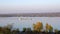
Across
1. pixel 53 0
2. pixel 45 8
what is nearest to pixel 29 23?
pixel 45 8

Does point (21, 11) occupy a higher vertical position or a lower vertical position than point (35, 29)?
higher

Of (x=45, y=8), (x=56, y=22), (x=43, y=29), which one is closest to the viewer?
(x=43, y=29)

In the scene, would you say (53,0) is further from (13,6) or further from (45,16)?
(13,6)

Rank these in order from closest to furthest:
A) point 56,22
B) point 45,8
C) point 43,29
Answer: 1. point 43,29
2. point 56,22
3. point 45,8

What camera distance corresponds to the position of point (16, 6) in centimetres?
193

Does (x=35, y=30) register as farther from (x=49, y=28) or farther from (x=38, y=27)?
(x=49, y=28)

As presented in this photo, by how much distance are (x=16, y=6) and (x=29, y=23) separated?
0.33 meters

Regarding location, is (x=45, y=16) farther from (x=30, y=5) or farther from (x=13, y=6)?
(x=13, y=6)

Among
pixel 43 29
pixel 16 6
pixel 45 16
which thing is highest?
pixel 16 6

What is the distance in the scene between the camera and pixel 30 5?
6.28ft

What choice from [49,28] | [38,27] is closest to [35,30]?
[38,27]

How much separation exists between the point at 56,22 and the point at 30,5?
0.43 m

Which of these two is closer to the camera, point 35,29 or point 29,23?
point 35,29

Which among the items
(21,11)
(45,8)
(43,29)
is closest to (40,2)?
(45,8)
